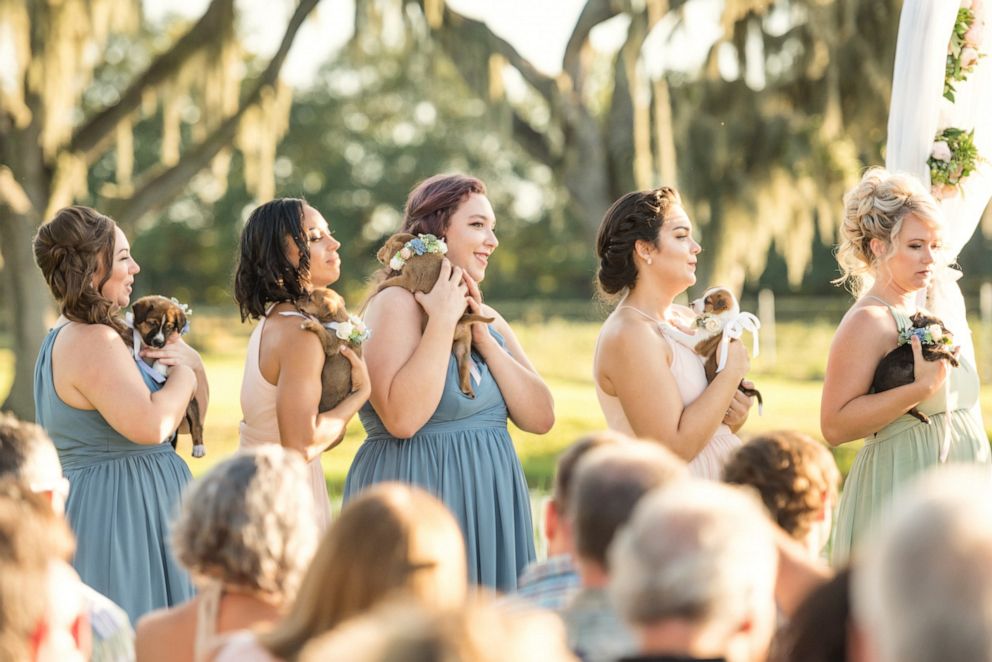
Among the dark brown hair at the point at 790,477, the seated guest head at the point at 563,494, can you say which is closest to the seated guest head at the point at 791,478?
the dark brown hair at the point at 790,477

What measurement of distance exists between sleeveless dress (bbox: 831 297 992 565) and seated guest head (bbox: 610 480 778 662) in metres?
2.50

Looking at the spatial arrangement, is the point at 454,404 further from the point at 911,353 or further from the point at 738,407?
the point at 911,353

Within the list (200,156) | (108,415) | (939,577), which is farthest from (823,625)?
(200,156)

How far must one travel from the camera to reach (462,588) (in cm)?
237

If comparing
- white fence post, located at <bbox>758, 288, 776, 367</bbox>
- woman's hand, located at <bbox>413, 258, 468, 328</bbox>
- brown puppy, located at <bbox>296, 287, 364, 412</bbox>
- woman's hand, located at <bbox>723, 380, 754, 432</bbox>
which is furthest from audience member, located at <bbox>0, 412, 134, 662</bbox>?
white fence post, located at <bbox>758, 288, 776, 367</bbox>

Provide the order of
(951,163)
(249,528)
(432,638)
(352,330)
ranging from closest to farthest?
1. (432,638)
2. (249,528)
3. (352,330)
4. (951,163)

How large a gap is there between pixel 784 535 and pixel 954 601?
5.20 ft

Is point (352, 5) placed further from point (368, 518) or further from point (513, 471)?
point (368, 518)

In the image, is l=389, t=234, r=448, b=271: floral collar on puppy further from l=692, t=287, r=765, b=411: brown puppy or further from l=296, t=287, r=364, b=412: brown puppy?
l=692, t=287, r=765, b=411: brown puppy

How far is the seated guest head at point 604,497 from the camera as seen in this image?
2443 mm

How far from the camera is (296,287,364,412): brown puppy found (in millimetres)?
4051

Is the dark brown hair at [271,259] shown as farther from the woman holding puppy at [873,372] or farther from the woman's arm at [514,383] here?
the woman holding puppy at [873,372]

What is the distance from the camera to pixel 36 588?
2.31 metres

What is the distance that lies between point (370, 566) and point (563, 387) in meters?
18.7
